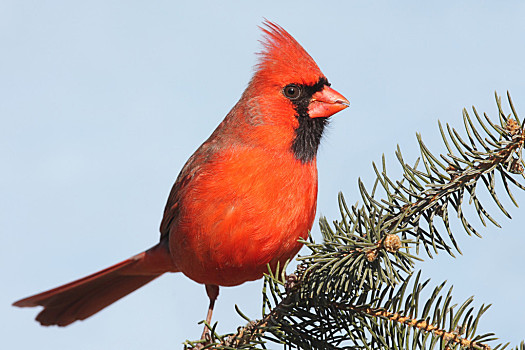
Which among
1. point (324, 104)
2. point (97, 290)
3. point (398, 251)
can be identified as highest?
point (324, 104)

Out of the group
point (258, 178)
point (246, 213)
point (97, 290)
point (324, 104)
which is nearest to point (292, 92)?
point (324, 104)

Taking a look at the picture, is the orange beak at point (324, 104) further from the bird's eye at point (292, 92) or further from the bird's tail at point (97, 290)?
the bird's tail at point (97, 290)

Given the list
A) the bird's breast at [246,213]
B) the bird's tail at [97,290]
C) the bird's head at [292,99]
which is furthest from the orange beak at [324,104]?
the bird's tail at [97,290]

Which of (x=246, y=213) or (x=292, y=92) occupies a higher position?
(x=292, y=92)

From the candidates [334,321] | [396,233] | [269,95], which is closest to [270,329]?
[334,321]

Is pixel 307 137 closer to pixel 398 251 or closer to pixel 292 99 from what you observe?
pixel 292 99

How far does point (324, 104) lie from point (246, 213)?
561 millimetres

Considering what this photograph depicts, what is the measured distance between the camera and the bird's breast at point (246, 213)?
2096mm

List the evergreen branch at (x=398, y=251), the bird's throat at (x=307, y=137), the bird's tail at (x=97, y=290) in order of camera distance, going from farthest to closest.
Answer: the bird's tail at (x=97, y=290) → the bird's throat at (x=307, y=137) → the evergreen branch at (x=398, y=251)

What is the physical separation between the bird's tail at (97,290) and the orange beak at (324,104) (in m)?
1.00

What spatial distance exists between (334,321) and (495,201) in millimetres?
555

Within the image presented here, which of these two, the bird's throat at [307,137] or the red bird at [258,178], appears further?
the bird's throat at [307,137]

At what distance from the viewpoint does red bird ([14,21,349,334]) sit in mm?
2109

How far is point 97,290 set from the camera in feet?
10.2
